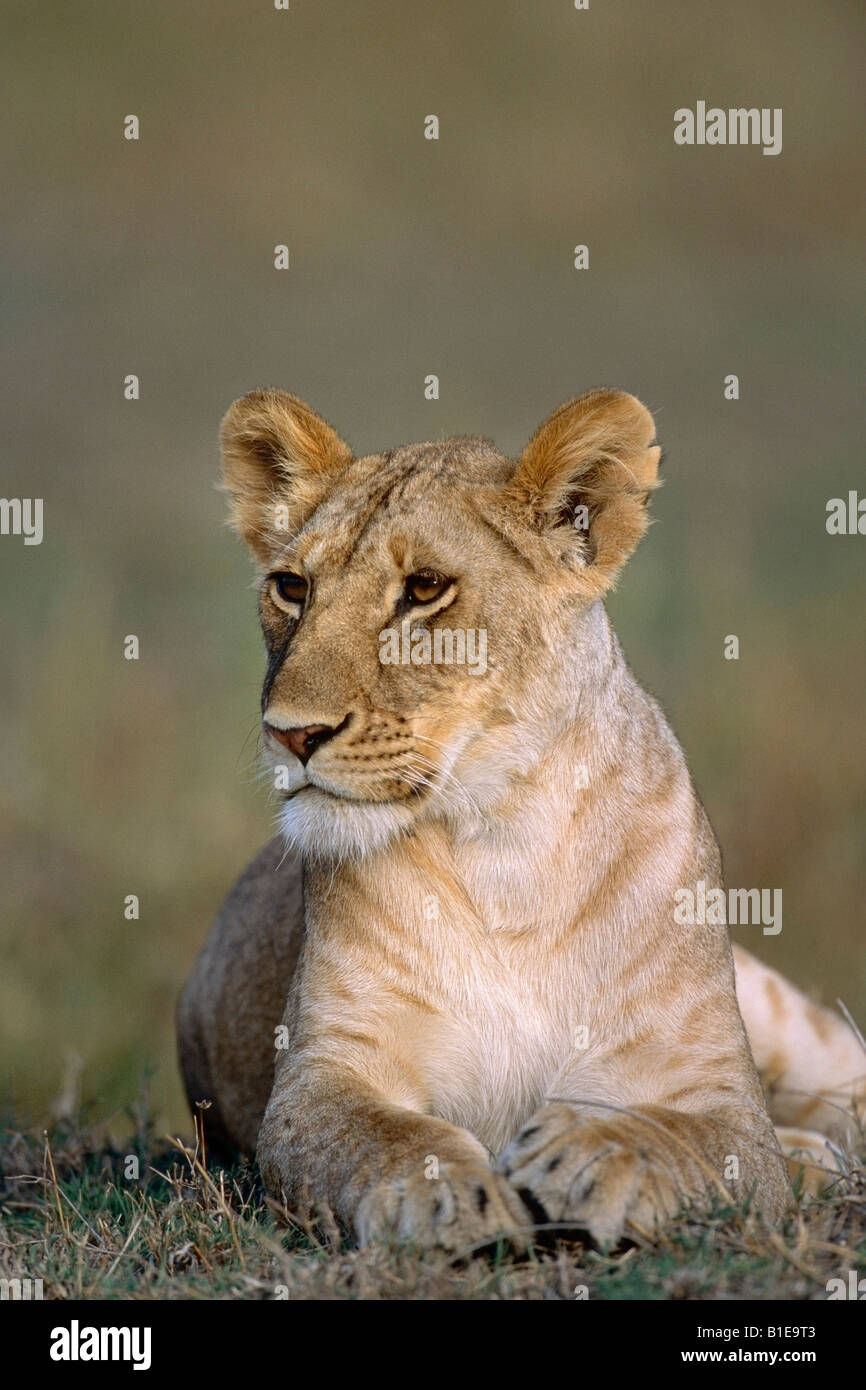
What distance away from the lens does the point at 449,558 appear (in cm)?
439

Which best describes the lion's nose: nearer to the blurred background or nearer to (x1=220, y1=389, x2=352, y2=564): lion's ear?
(x1=220, y1=389, x2=352, y2=564): lion's ear

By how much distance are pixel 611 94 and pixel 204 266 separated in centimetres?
520

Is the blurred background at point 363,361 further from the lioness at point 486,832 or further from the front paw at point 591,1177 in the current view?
the front paw at point 591,1177

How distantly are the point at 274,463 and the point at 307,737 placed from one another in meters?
1.30

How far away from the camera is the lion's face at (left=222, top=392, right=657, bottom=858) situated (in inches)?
164

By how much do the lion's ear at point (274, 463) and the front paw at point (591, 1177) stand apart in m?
1.78

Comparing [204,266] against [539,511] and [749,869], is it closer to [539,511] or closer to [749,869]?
[749,869]

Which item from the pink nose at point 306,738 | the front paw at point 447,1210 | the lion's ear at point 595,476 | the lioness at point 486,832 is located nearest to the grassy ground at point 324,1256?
the front paw at point 447,1210

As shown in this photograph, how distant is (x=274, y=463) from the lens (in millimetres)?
5191

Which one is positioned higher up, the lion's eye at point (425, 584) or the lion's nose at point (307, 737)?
the lion's eye at point (425, 584)

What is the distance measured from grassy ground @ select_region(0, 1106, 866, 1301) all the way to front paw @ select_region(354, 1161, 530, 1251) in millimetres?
48

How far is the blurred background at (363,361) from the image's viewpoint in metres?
10.5

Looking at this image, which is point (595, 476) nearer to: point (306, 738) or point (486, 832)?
point (486, 832)
